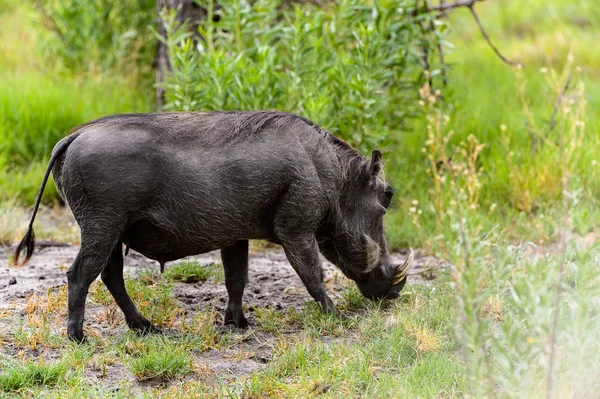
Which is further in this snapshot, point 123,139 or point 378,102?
point 378,102

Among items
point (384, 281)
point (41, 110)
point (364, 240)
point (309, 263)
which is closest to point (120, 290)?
point (309, 263)

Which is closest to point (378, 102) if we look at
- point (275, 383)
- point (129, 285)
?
point (129, 285)

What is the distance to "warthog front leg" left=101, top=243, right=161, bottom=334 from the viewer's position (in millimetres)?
4766

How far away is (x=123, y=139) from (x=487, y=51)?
23.5 feet

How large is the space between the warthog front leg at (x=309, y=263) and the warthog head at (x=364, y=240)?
246 mm

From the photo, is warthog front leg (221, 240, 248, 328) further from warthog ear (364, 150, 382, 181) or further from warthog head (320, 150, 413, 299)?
warthog ear (364, 150, 382, 181)

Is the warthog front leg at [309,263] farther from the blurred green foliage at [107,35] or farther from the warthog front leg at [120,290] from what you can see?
the blurred green foliage at [107,35]

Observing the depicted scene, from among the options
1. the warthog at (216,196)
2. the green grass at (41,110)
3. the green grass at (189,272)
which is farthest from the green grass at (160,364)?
the green grass at (41,110)

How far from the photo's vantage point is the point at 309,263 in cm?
496

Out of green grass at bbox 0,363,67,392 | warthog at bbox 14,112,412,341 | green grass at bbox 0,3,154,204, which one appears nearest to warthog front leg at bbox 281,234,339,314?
warthog at bbox 14,112,412,341

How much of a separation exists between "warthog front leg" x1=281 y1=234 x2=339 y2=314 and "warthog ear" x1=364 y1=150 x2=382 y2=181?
539 mm

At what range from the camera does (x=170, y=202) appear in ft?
15.2

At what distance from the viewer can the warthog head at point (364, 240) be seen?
5.21m

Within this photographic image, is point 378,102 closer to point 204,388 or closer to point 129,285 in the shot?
point 129,285
